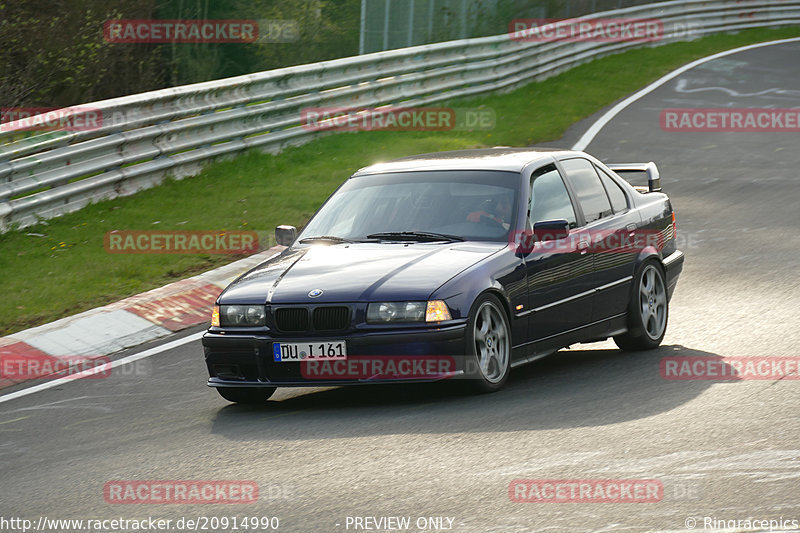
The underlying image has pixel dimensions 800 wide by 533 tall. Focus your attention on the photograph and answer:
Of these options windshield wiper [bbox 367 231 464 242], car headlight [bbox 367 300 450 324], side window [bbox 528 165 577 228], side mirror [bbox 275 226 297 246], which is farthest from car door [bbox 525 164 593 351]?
side mirror [bbox 275 226 297 246]

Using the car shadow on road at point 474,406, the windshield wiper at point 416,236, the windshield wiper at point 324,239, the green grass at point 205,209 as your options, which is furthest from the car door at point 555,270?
the green grass at point 205,209

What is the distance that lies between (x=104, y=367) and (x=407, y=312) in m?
3.19

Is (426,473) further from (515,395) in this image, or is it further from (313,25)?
(313,25)

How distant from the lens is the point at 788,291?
421 inches

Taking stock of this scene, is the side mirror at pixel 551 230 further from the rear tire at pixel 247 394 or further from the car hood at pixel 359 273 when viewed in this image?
the rear tire at pixel 247 394

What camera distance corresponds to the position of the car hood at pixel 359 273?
7469mm

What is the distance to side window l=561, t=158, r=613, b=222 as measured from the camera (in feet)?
29.9

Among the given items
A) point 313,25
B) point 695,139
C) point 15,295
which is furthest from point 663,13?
point 15,295

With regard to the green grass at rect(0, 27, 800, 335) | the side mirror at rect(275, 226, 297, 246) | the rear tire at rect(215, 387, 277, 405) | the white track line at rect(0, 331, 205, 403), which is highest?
the side mirror at rect(275, 226, 297, 246)

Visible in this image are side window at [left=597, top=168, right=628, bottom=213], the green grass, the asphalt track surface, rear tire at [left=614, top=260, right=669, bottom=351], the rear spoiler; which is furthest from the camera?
the green grass

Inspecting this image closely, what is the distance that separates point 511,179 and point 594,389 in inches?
Answer: 64.6

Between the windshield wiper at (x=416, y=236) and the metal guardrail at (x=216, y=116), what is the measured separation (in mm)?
5788

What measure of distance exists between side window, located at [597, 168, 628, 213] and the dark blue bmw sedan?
2cm

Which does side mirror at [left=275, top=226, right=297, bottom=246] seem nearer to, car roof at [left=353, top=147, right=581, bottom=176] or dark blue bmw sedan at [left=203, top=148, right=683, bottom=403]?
dark blue bmw sedan at [left=203, top=148, right=683, bottom=403]
